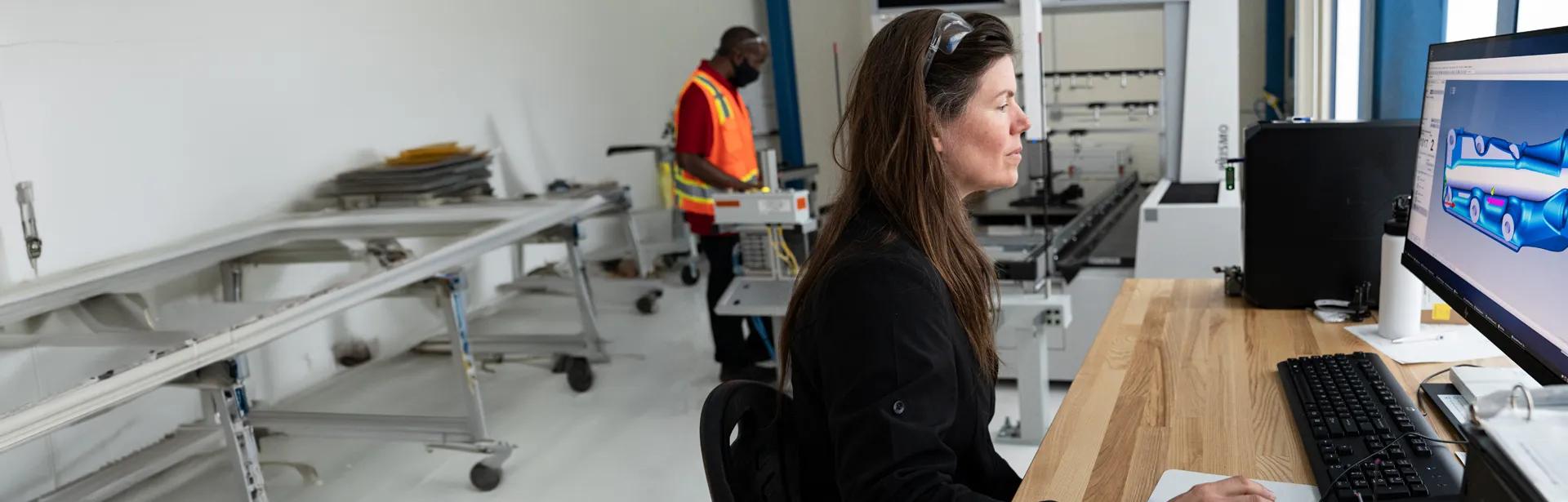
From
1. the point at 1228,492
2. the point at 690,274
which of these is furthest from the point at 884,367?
the point at 690,274

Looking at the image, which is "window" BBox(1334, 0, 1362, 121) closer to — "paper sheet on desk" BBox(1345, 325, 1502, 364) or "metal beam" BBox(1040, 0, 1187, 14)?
"metal beam" BBox(1040, 0, 1187, 14)

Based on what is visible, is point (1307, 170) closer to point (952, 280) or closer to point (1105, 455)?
point (1105, 455)

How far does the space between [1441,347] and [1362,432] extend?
0.49 m

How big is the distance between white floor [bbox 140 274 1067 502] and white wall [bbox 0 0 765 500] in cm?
36

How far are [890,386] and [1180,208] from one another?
2.39 m

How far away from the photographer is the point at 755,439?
1.20 metres

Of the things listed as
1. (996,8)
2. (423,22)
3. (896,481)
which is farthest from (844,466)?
(423,22)

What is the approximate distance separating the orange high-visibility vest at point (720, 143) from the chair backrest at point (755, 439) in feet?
8.77

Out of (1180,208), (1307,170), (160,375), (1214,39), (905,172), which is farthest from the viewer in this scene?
(1214,39)

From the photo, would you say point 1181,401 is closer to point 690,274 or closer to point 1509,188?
point 1509,188

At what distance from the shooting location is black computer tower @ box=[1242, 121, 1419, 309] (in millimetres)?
1907

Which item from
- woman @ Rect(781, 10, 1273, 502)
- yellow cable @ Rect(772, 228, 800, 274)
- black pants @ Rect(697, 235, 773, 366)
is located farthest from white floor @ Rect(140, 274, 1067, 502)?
woman @ Rect(781, 10, 1273, 502)

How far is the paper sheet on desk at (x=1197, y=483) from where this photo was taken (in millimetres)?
1140

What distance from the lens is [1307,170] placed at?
196 cm
